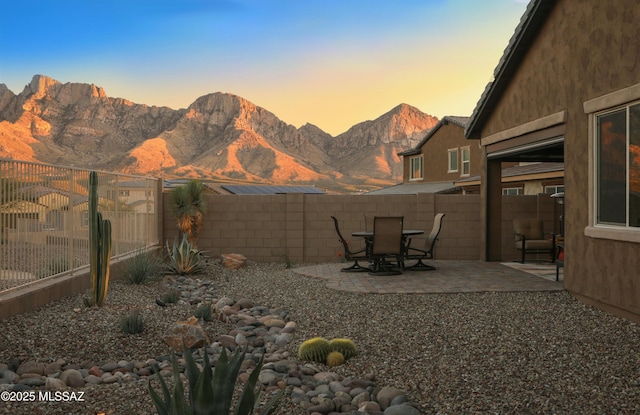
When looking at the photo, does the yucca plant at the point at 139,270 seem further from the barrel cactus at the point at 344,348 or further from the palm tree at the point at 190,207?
the barrel cactus at the point at 344,348

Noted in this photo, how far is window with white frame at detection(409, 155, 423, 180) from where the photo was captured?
117ft

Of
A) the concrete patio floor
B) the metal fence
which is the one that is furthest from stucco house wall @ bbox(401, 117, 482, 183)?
the metal fence

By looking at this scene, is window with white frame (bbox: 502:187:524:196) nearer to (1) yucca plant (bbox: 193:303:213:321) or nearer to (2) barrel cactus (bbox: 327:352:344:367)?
(1) yucca plant (bbox: 193:303:213:321)

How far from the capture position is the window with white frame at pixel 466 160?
29.5 m

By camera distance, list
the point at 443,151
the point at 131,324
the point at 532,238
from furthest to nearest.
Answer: the point at 443,151 < the point at 532,238 < the point at 131,324

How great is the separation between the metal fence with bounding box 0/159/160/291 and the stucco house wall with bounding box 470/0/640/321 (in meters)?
7.54

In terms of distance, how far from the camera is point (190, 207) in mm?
13742

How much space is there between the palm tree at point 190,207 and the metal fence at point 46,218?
245 cm

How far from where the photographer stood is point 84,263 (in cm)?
916

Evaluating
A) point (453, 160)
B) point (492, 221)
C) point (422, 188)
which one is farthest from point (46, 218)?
point (453, 160)

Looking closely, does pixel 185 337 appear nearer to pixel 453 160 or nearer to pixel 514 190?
pixel 514 190

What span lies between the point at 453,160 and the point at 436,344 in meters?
26.2

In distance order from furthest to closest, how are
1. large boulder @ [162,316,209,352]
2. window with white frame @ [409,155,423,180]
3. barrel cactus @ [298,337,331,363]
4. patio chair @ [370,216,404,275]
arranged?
window with white frame @ [409,155,423,180] → patio chair @ [370,216,404,275] → large boulder @ [162,316,209,352] → barrel cactus @ [298,337,331,363]

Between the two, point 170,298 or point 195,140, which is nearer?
point 170,298
